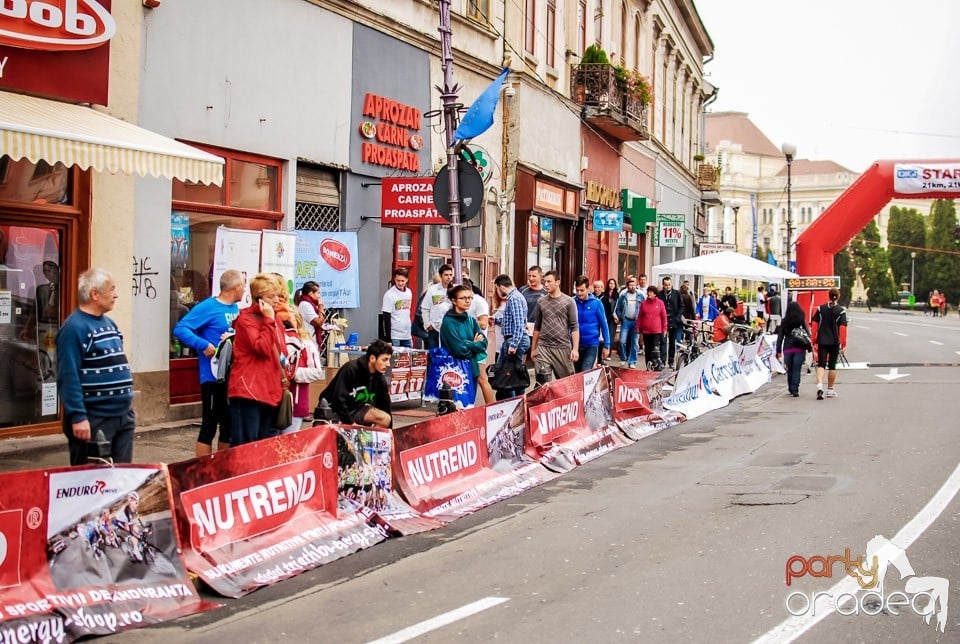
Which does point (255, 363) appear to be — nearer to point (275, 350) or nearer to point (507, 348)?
point (275, 350)

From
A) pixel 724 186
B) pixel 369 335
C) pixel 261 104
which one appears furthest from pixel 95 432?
pixel 724 186

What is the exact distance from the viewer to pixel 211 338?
31.3 feet

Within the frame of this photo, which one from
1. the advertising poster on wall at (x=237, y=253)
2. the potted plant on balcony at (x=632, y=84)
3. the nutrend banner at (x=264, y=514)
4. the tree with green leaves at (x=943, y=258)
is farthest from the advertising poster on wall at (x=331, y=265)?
the tree with green leaves at (x=943, y=258)

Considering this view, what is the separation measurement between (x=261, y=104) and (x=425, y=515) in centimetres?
694

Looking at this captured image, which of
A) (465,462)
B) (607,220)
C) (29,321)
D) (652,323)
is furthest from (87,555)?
(607,220)

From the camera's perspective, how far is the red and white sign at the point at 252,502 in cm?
668

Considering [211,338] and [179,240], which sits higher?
[179,240]

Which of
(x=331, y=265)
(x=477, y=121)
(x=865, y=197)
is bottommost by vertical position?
(x=331, y=265)

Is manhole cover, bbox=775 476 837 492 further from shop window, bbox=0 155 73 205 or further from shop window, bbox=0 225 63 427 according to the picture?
shop window, bbox=0 155 73 205

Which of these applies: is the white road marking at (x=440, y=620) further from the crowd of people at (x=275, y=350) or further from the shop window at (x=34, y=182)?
the shop window at (x=34, y=182)

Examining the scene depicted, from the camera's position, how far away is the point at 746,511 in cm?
868

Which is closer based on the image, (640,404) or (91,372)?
(91,372)

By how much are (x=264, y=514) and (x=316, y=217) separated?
28.2ft

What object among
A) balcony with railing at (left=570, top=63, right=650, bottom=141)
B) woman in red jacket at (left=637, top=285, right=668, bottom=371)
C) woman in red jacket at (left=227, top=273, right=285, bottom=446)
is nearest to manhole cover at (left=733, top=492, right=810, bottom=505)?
woman in red jacket at (left=227, top=273, right=285, bottom=446)
